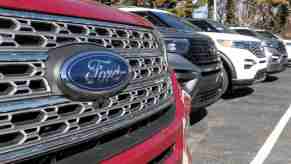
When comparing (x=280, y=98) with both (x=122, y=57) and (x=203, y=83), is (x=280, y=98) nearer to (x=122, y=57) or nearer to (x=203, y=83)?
(x=203, y=83)

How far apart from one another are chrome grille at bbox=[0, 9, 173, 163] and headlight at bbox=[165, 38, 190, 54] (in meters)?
3.58

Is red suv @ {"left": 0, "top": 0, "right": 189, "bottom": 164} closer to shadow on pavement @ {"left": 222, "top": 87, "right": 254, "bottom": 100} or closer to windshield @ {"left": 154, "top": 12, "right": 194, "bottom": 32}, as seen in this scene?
windshield @ {"left": 154, "top": 12, "right": 194, "bottom": 32}

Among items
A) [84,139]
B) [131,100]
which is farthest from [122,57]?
[84,139]

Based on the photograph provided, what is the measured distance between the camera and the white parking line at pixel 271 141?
450cm

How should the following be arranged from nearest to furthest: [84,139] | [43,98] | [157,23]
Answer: [43,98]
[84,139]
[157,23]

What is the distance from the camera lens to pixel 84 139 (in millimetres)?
1556

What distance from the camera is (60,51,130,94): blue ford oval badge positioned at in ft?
4.94

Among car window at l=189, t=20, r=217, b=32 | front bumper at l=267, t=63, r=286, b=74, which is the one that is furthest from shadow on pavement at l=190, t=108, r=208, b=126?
front bumper at l=267, t=63, r=286, b=74

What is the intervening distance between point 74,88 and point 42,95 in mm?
Answer: 132

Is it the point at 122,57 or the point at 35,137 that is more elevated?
the point at 122,57

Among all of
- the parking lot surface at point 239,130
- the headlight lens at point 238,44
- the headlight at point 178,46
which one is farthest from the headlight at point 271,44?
the headlight at point 178,46

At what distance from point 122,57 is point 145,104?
1.06 ft

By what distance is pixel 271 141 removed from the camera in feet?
17.0

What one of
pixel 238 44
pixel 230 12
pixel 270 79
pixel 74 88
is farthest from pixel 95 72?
pixel 230 12
